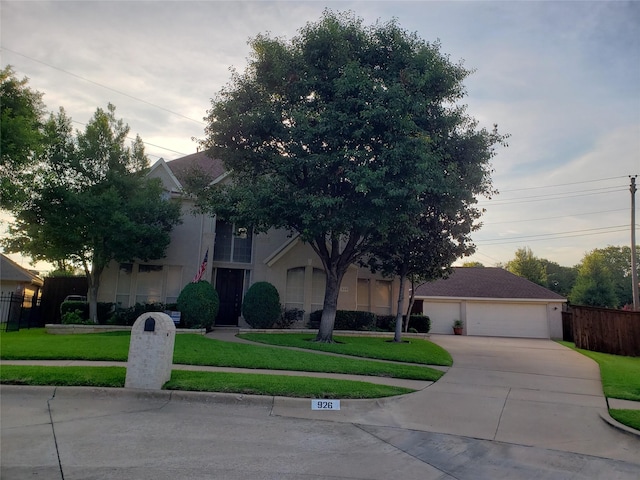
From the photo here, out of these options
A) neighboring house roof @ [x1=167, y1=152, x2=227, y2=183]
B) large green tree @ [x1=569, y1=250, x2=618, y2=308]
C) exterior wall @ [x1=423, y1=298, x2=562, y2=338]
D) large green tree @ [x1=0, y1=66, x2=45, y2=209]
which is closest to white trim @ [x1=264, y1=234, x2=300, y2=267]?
neighboring house roof @ [x1=167, y1=152, x2=227, y2=183]

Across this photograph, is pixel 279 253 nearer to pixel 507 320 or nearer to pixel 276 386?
pixel 276 386

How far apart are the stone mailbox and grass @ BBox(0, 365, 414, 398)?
0.79ft

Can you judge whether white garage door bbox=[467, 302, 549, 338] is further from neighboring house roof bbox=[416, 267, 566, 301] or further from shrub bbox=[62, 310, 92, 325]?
shrub bbox=[62, 310, 92, 325]

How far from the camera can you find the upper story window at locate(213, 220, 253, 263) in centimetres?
2075

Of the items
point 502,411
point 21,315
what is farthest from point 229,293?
point 502,411

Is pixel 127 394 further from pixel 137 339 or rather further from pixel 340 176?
pixel 340 176

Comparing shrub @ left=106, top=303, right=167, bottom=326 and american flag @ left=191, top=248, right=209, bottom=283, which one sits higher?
american flag @ left=191, top=248, right=209, bottom=283

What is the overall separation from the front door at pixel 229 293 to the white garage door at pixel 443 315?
1428cm

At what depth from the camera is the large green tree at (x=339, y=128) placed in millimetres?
12914

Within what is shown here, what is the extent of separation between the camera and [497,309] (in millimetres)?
29375

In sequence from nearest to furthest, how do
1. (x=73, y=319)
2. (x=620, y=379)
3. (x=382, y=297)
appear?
1. (x=620, y=379)
2. (x=73, y=319)
3. (x=382, y=297)

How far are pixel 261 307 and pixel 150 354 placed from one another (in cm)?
1023

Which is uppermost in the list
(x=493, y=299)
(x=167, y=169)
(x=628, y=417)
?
(x=167, y=169)

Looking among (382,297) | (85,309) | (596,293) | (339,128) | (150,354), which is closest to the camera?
(150,354)
